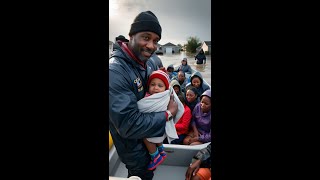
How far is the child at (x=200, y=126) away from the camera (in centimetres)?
132

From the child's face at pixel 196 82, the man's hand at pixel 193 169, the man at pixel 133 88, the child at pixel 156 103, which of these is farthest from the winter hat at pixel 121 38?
the child's face at pixel 196 82

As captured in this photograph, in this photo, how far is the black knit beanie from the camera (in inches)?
33.3

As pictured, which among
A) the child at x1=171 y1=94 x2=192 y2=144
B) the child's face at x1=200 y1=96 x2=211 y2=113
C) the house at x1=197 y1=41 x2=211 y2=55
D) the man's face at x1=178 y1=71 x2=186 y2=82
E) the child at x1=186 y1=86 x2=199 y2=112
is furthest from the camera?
the man's face at x1=178 y1=71 x2=186 y2=82

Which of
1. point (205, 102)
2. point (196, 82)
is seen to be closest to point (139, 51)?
point (205, 102)

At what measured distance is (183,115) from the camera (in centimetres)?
138

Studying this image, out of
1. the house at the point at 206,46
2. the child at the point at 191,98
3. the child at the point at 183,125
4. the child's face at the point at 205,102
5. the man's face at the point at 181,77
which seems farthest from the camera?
the man's face at the point at 181,77

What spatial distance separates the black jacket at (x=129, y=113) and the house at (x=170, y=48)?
0.55 feet

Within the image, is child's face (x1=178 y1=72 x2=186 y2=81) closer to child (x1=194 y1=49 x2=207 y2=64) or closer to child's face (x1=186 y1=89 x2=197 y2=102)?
child's face (x1=186 y1=89 x2=197 y2=102)

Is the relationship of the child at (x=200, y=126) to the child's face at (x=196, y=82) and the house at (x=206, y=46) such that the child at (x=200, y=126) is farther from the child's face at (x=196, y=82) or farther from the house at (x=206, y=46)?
the house at (x=206, y=46)

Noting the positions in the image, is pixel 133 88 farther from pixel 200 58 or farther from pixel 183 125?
pixel 183 125

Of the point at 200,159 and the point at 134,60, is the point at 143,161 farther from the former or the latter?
the point at 134,60

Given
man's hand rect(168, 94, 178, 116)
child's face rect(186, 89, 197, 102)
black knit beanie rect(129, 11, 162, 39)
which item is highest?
black knit beanie rect(129, 11, 162, 39)

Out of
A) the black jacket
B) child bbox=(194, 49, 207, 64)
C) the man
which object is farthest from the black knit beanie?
child bbox=(194, 49, 207, 64)
